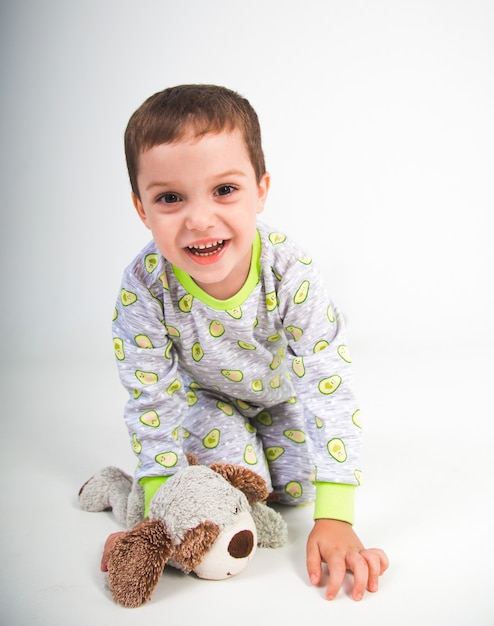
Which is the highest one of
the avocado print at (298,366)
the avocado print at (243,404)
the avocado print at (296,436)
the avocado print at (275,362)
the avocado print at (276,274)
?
the avocado print at (276,274)

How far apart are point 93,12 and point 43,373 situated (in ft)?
3.68

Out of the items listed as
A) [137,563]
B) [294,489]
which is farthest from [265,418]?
[137,563]

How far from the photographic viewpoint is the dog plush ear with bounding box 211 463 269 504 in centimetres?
110

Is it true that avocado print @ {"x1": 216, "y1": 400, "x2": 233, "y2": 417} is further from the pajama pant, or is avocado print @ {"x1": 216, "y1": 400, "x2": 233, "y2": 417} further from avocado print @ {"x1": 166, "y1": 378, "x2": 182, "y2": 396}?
avocado print @ {"x1": 166, "y1": 378, "x2": 182, "y2": 396}

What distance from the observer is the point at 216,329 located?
123 cm

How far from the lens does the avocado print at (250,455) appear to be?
1.28m

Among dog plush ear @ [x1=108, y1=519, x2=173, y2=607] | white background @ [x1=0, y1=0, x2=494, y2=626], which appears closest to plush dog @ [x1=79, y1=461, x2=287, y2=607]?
dog plush ear @ [x1=108, y1=519, x2=173, y2=607]

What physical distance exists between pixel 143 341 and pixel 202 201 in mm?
280

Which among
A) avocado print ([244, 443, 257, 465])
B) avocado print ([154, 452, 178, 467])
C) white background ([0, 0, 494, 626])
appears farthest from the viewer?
white background ([0, 0, 494, 626])

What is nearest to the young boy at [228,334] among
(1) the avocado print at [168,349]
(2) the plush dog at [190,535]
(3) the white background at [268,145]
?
(1) the avocado print at [168,349]

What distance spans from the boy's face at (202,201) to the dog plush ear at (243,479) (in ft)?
0.87

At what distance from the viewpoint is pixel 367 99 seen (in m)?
2.37

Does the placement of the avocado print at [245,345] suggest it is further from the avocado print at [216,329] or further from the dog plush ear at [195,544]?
the dog plush ear at [195,544]

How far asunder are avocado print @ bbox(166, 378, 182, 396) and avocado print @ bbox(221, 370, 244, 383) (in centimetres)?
8
